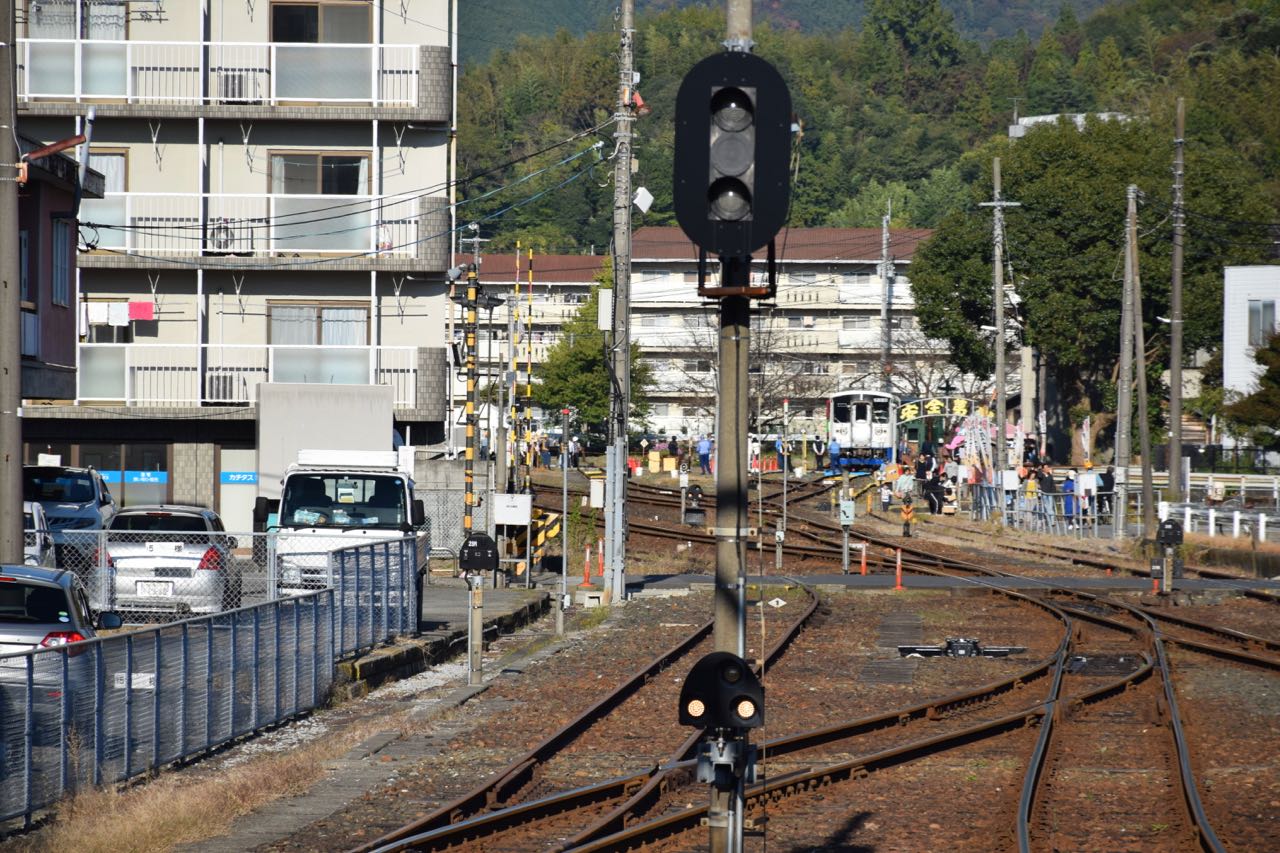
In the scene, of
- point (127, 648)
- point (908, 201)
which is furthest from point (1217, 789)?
point (908, 201)

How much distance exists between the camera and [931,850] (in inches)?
415

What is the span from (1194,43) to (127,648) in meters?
127

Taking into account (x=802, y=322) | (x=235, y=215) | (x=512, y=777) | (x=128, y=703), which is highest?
(x=802, y=322)

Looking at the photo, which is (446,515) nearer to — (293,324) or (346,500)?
(293,324)

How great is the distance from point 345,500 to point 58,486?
262 inches

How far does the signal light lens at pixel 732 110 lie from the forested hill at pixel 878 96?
297ft

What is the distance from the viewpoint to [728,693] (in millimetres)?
7309

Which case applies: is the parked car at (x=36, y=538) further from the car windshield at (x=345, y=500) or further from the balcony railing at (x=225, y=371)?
the balcony railing at (x=225, y=371)

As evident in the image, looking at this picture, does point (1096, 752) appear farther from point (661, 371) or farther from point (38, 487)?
point (661, 371)

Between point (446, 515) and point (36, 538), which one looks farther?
point (446, 515)

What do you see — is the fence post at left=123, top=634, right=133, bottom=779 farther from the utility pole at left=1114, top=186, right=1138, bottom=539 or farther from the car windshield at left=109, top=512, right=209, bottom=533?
the utility pole at left=1114, top=186, right=1138, bottom=539

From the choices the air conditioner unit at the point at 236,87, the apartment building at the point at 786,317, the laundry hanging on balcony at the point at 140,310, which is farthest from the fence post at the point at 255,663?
the apartment building at the point at 786,317

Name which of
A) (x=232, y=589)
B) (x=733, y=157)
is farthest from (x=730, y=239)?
(x=232, y=589)

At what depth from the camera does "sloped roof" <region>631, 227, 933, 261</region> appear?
98250 millimetres
